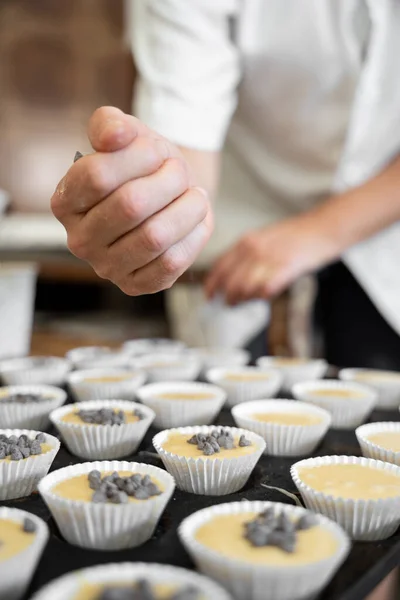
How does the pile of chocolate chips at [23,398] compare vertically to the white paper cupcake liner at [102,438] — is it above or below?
above

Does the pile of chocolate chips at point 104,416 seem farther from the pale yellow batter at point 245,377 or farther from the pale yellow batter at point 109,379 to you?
the pale yellow batter at point 245,377

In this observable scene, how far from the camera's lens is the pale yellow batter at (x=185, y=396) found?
66.0 inches

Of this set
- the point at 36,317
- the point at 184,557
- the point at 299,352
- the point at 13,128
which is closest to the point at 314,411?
the point at 184,557

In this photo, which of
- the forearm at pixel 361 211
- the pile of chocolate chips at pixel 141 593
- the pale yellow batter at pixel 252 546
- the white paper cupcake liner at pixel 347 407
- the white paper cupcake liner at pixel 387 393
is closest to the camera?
the pile of chocolate chips at pixel 141 593

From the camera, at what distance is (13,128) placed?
4.79 m

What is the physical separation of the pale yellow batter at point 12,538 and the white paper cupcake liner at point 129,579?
0.09 meters

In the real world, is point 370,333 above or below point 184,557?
above

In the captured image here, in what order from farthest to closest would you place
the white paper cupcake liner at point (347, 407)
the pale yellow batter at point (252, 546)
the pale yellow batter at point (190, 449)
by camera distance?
the white paper cupcake liner at point (347, 407) → the pale yellow batter at point (190, 449) → the pale yellow batter at point (252, 546)

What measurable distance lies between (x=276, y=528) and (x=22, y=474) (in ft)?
1.46

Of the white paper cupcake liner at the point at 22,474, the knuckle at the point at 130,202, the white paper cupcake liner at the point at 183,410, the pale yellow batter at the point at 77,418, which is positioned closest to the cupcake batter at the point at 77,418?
the pale yellow batter at the point at 77,418

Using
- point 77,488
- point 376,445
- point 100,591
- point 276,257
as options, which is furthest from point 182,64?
point 100,591

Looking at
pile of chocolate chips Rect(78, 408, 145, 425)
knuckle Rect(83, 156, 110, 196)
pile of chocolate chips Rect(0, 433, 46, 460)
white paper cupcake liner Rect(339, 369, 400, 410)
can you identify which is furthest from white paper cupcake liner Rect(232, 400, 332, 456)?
knuckle Rect(83, 156, 110, 196)

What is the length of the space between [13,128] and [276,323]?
8.39ft

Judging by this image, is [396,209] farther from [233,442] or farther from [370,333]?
[233,442]
